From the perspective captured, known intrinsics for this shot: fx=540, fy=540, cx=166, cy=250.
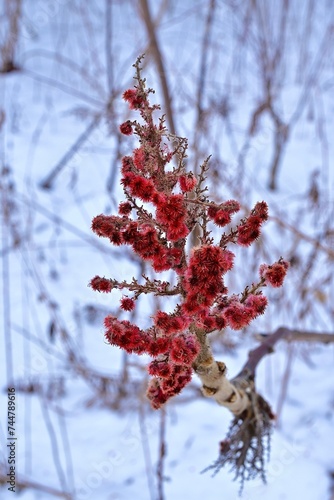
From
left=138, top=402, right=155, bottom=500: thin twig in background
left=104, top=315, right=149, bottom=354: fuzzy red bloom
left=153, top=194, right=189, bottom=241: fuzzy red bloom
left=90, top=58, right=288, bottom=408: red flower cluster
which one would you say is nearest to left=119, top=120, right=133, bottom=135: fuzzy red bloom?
left=90, top=58, right=288, bottom=408: red flower cluster

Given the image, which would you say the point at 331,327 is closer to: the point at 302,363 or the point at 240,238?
the point at 302,363

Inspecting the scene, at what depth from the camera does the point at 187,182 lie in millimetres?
569

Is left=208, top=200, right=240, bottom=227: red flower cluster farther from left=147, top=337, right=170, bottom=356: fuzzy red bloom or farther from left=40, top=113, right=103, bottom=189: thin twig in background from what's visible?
left=40, top=113, right=103, bottom=189: thin twig in background

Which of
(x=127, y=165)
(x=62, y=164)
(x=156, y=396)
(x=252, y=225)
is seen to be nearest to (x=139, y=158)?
(x=127, y=165)

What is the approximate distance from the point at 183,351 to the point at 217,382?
7.0 inches

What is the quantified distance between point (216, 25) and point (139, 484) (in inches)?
141

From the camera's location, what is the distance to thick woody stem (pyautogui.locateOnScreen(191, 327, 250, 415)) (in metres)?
0.67

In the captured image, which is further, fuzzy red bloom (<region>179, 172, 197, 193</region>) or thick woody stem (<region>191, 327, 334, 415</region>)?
thick woody stem (<region>191, 327, 334, 415</region>)

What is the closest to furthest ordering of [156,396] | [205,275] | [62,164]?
[205,275] < [156,396] < [62,164]

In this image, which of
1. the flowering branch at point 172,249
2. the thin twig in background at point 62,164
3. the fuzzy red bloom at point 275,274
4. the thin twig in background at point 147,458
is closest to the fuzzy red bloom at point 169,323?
the flowering branch at point 172,249

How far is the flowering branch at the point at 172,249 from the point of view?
1.71 feet

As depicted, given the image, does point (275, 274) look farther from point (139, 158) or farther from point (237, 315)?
point (139, 158)

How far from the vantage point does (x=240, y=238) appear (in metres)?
0.58

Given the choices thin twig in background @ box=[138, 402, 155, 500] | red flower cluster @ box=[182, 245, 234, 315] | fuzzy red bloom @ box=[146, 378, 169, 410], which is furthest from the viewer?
thin twig in background @ box=[138, 402, 155, 500]
